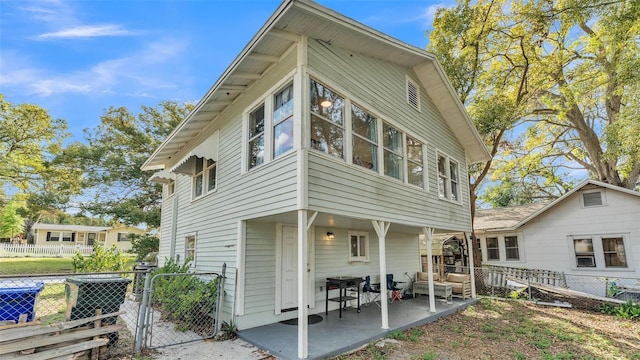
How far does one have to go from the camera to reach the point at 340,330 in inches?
251

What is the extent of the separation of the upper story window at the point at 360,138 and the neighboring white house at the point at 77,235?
40.2 meters

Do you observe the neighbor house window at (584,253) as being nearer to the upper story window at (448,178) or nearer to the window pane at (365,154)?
the upper story window at (448,178)

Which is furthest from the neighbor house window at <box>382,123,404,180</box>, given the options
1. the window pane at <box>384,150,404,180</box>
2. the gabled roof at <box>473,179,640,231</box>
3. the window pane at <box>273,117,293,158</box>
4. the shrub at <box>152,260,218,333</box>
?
the gabled roof at <box>473,179,640,231</box>

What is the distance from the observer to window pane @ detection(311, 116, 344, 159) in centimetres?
574

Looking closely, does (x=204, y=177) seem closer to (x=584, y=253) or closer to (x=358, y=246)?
(x=358, y=246)

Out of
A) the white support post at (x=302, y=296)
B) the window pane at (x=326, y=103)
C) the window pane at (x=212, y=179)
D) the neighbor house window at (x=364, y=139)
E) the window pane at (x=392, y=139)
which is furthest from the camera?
the window pane at (x=212, y=179)

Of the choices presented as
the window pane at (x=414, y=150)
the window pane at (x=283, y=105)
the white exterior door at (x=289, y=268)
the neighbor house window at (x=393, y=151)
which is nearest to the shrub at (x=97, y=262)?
the white exterior door at (x=289, y=268)

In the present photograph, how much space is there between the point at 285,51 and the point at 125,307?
27.5ft

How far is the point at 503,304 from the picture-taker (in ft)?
34.2

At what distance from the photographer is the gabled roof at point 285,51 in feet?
17.6

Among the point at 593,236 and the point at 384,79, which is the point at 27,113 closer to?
the point at 384,79

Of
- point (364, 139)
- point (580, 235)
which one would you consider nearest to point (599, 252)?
point (580, 235)

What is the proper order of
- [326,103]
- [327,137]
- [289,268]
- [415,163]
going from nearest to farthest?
1. [327,137]
2. [326,103]
3. [289,268]
4. [415,163]

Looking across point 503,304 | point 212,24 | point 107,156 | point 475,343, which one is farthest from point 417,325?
point 107,156
